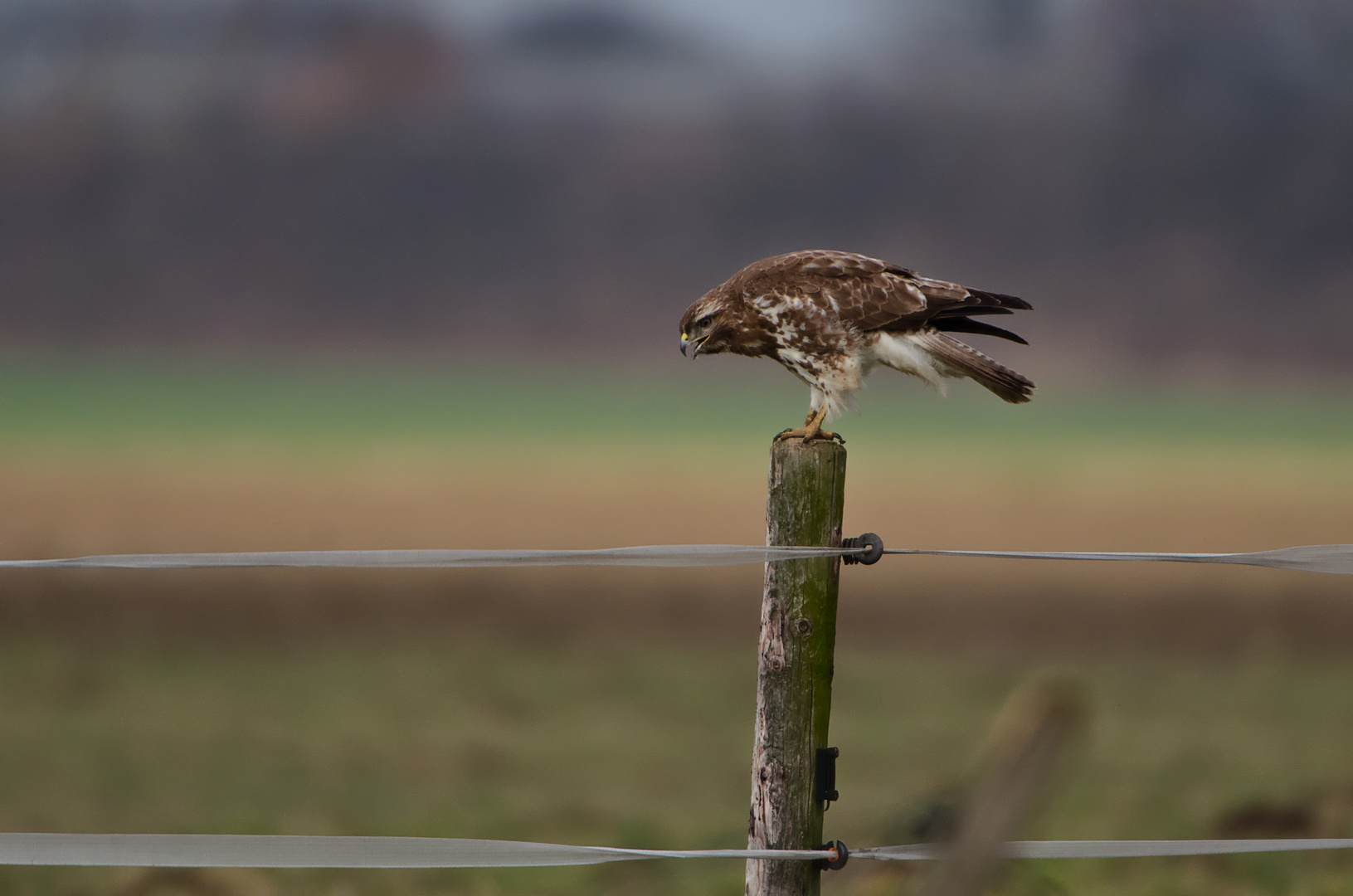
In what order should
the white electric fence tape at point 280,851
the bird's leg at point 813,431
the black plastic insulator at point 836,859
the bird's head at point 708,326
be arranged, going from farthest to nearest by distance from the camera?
the bird's head at point 708,326
the bird's leg at point 813,431
the black plastic insulator at point 836,859
the white electric fence tape at point 280,851

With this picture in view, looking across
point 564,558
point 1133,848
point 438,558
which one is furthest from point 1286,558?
point 438,558

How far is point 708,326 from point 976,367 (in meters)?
1.10

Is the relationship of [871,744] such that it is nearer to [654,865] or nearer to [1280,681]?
[654,865]

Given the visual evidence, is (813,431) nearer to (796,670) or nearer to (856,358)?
(856,358)

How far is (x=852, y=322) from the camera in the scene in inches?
179

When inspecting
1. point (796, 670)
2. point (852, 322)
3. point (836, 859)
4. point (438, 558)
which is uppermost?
point (852, 322)

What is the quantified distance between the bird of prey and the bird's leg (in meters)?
0.02

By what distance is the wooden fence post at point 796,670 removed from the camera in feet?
10.0

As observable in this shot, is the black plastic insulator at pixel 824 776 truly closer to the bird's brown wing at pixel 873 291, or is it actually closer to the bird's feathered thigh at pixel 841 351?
the bird's feathered thigh at pixel 841 351

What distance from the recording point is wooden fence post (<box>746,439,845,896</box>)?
3053 mm

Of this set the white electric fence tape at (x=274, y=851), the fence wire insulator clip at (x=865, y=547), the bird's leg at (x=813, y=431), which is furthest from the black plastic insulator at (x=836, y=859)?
the bird's leg at (x=813, y=431)

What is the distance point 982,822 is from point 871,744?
17.5m

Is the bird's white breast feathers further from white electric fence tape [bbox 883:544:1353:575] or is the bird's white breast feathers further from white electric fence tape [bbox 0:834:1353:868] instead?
white electric fence tape [bbox 0:834:1353:868]

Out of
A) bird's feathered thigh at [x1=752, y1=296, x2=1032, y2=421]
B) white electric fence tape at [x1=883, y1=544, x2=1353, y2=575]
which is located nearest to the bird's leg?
bird's feathered thigh at [x1=752, y1=296, x2=1032, y2=421]
